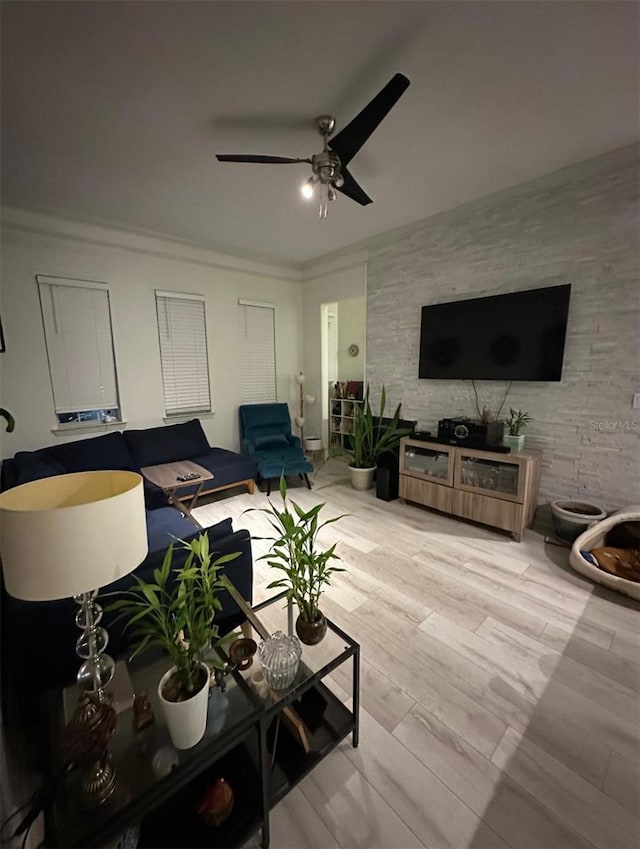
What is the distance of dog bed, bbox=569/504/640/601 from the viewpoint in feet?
6.97

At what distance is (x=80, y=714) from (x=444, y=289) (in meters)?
3.92

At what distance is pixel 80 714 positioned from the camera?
0.87m

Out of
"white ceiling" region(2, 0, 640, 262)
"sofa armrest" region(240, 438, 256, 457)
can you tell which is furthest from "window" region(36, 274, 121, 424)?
"sofa armrest" region(240, 438, 256, 457)

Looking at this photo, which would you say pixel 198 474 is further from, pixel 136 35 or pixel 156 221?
pixel 136 35

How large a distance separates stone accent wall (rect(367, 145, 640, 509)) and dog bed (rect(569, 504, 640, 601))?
0.31 m

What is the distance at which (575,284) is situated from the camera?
2.69m

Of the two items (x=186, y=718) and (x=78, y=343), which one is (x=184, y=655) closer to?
(x=186, y=718)

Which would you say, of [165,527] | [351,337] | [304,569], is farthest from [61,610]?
[351,337]

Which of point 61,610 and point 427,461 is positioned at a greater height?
point 61,610

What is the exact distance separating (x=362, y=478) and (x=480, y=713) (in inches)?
104

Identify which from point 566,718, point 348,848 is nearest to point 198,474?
point 348,848

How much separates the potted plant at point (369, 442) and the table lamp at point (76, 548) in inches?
123

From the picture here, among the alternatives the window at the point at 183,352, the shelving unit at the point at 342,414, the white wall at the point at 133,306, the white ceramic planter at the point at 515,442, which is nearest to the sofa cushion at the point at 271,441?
the white wall at the point at 133,306

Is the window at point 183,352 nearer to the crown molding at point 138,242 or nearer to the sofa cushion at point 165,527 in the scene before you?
the crown molding at point 138,242
